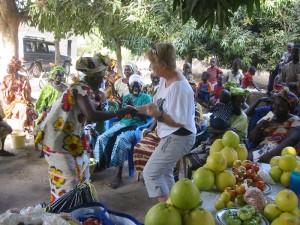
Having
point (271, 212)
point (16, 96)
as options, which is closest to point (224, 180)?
point (271, 212)

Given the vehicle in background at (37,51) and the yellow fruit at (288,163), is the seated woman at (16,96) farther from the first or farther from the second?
the vehicle in background at (37,51)

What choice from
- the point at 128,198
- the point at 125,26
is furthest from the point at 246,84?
the point at 128,198

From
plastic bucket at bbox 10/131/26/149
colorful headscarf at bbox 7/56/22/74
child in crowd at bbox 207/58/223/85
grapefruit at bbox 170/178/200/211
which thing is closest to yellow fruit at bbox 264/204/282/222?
grapefruit at bbox 170/178/200/211

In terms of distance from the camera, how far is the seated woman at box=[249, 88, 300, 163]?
311 cm

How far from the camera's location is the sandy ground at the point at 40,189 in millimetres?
3902

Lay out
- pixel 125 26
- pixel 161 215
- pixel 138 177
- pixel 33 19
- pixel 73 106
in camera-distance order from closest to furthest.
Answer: pixel 161 215 → pixel 73 106 → pixel 138 177 → pixel 33 19 → pixel 125 26

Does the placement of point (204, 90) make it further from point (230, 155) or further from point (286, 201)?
point (286, 201)

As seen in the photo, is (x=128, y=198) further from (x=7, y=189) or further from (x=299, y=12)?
→ (x=299, y=12)

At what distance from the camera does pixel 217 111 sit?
3986 mm

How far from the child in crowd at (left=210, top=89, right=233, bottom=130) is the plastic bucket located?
3603 mm

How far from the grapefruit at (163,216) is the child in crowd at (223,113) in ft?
7.98

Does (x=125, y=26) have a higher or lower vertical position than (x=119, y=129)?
higher

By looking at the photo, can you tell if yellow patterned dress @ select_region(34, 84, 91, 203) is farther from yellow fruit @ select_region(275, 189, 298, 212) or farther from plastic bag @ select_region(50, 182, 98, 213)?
yellow fruit @ select_region(275, 189, 298, 212)

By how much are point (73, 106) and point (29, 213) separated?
4.79 ft
